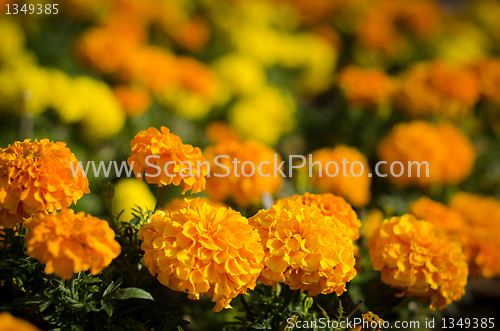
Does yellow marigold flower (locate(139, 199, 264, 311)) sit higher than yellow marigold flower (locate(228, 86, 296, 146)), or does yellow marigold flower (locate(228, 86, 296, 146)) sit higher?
yellow marigold flower (locate(139, 199, 264, 311))

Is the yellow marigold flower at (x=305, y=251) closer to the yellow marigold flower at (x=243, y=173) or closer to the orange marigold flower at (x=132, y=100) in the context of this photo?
the yellow marigold flower at (x=243, y=173)

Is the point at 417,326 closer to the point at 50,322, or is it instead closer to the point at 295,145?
the point at 50,322

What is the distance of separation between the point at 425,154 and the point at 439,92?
67 centimetres

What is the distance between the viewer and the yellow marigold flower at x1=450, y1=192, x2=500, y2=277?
158 cm

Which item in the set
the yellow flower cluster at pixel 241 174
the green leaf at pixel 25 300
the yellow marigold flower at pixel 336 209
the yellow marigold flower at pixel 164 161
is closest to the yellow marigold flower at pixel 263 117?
the yellow flower cluster at pixel 241 174

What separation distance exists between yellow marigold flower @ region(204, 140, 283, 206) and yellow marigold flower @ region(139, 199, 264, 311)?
0.80 metres

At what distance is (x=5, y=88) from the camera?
2.30 meters

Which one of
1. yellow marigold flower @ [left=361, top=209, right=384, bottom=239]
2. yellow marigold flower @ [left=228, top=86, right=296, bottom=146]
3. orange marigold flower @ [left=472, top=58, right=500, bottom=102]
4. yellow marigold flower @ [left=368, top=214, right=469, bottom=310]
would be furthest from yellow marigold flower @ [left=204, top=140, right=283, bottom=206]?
orange marigold flower @ [left=472, top=58, right=500, bottom=102]

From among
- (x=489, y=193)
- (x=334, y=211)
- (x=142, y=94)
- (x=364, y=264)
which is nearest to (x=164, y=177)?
(x=334, y=211)

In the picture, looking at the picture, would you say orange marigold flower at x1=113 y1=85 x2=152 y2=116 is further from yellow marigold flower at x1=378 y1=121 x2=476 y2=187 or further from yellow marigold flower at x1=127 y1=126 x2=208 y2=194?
yellow marigold flower at x1=378 y1=121 x2=476 y2=187

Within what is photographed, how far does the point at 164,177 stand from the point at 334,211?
541 mm

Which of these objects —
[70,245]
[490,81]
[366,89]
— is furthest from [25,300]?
[490,81]

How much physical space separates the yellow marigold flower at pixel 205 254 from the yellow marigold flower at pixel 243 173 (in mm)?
798

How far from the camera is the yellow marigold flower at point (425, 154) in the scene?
8.34ft
